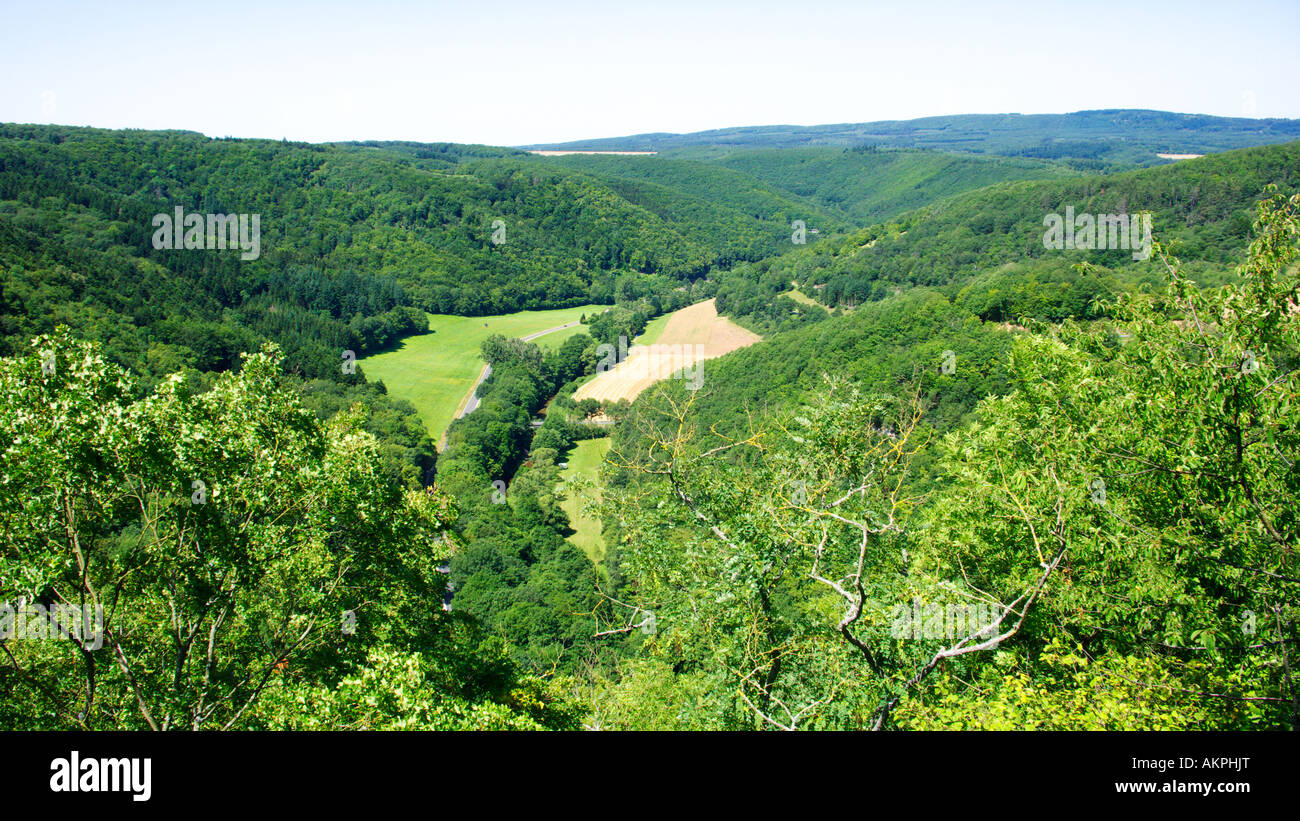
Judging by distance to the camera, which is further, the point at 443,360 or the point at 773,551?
the point at 443,360

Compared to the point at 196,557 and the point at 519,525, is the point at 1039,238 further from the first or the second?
the point at 196,557

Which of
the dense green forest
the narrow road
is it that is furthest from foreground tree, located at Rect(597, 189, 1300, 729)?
the narrow road

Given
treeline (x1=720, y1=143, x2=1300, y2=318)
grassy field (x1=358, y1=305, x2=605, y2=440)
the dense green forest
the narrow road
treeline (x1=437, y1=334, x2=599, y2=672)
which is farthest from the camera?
grassy field (x1=358, y1=305, x2=605, y2=440)

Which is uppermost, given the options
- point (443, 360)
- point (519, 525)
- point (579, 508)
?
point (443, 360)

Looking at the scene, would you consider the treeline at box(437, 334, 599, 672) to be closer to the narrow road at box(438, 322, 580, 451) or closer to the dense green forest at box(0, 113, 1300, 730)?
the narrow road at box(438, 322, 580, 451)

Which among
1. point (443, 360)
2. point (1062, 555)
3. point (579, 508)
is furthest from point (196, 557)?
point (443, 360)

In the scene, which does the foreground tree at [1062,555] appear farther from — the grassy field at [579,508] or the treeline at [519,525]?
the grassy field at [579,508]

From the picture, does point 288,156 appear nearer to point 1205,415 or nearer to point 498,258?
point 498,258
